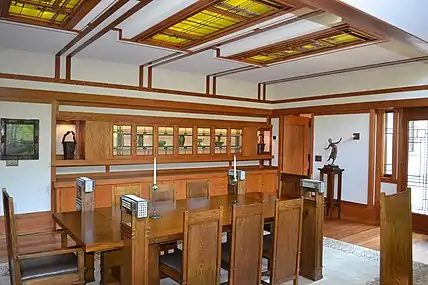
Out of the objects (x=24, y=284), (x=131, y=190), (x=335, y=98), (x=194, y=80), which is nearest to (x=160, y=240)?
(x=24, y=284)

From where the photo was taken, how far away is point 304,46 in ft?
16.2

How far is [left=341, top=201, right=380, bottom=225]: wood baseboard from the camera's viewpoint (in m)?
6.62

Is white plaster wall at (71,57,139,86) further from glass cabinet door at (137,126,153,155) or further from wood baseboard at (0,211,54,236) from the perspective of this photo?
wood baseboard at (0,211,54,236)

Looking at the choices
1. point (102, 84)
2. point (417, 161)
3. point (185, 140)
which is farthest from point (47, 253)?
point (417, 161)

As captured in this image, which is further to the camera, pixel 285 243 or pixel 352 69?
pixel 352 69

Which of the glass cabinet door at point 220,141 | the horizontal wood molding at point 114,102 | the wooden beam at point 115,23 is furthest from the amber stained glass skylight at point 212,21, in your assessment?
the glass cabinet door at point 220,141

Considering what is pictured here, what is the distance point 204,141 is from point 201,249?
4.80m

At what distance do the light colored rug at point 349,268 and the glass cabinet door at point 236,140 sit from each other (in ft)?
10.4

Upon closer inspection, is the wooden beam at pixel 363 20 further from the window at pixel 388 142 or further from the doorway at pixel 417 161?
the window at pixel 388 142

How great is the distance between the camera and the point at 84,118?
6.08 meters

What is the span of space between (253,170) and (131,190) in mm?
4250

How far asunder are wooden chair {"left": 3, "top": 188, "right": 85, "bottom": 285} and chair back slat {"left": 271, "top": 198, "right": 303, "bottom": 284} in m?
1.66

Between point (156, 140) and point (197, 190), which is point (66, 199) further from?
point (197, 190)

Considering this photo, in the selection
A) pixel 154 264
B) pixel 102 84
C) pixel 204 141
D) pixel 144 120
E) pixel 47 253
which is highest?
pixel 102 84
